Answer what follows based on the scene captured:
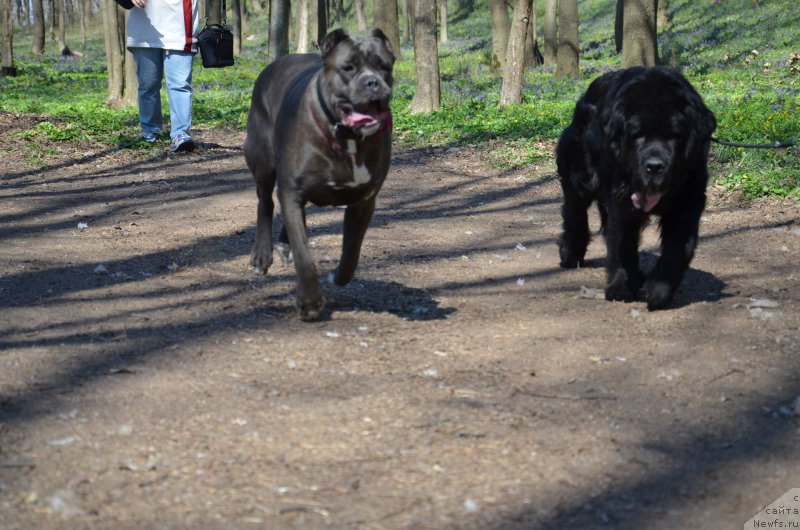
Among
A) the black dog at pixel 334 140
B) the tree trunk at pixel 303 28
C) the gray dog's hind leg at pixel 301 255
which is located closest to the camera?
the black dog at pixel 334 140

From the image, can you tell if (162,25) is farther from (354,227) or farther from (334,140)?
(334,140)

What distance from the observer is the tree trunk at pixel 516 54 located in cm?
1522

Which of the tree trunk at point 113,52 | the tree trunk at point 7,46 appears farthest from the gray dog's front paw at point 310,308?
the tree trunk at point 7,46

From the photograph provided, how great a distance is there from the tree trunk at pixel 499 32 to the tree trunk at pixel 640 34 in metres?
8.64

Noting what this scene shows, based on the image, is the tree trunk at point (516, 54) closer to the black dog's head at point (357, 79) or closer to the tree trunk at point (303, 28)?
the black dog's head at point (357, 79)

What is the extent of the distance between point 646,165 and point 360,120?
1.70 m

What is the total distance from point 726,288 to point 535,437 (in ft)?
10.6

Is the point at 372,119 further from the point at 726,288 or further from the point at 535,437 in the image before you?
the point at 726,288

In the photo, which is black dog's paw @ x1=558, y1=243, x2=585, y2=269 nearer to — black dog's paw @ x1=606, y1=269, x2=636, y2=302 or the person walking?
black dog's paw @ x1=606, y1=269, x2=636, y2=302

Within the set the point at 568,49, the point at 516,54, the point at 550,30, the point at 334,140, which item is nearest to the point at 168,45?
the point at 516,54

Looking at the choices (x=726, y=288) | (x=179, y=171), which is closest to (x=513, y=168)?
(x=179, y=171)

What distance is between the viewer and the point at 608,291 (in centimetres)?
628

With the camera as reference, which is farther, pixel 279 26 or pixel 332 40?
pixel 279 26

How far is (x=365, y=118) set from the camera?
501 cm
